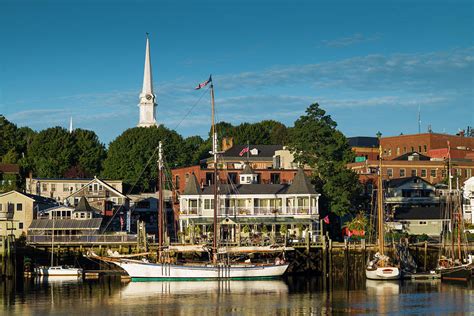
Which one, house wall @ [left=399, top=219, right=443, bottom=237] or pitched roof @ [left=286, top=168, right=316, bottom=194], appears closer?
pitched roof @ [left=286, top=168, right=316, bottom=194]

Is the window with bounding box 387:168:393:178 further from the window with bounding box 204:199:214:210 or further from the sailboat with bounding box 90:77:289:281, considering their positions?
the sailboat with bounding box 90:77:289:281

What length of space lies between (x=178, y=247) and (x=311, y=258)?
13843mm

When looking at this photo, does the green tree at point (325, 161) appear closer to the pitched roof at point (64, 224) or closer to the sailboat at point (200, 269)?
the sailboat at point (200, 269)

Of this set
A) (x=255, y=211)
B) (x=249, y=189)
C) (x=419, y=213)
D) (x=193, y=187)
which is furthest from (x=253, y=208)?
(x=419, y=213)

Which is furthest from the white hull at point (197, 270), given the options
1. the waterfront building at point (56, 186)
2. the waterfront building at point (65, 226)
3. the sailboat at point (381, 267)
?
the waterfront building at point (56, 186)

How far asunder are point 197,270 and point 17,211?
2701 centimetres

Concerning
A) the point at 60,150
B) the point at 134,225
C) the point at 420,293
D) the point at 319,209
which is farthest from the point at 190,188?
the point at 60,150

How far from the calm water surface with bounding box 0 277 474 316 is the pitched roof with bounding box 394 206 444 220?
24.6 metres

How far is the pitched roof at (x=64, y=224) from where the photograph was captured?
99756 millimetres

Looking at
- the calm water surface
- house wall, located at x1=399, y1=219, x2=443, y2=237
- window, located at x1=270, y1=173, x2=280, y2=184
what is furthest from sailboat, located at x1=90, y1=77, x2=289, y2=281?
window, located at x1=270, y1=173, x2=280, y2=184

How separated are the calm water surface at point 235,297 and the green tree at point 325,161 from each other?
782 inches

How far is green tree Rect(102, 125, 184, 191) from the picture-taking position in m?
154

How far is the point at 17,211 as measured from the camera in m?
104

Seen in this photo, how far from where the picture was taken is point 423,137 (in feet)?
528
